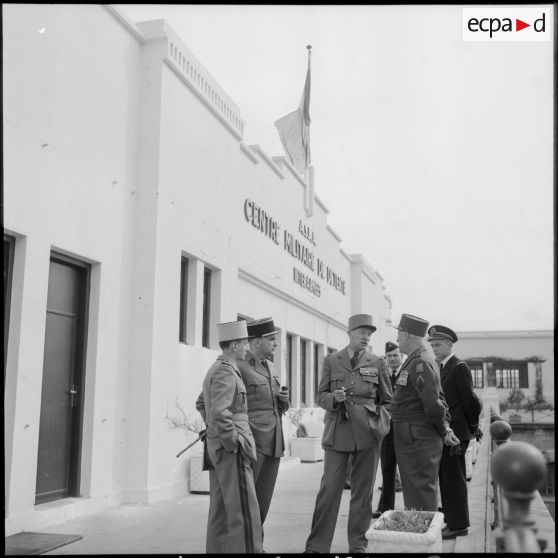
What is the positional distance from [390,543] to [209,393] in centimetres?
163

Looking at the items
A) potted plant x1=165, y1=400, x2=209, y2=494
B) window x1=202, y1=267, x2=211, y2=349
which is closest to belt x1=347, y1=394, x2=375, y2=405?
potted plant x1=165, y1=400, x2=209, y2=494

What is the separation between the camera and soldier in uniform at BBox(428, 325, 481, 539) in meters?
5.65

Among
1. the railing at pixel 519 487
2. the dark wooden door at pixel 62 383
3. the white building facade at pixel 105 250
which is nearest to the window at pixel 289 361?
the white building facade at pixel 105 250

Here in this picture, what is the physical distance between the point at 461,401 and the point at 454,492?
81cm

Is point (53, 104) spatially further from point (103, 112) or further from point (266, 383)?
point (266, 383)

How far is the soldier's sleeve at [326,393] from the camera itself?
17.3 feet

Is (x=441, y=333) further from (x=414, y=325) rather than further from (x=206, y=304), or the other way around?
(x=206, y=304)

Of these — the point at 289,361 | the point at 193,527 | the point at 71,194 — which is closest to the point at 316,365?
the point at 289,361

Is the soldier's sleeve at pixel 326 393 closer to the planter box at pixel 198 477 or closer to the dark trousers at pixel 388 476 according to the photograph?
the dark trousers at pixel 388 476

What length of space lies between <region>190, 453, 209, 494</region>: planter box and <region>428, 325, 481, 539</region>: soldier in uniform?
143 inches

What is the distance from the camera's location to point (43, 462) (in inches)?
253

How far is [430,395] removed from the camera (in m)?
5.29

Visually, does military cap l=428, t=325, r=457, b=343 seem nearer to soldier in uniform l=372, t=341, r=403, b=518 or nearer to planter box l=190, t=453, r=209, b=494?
soldier in uniform l=372, t=341, r=403, b=518

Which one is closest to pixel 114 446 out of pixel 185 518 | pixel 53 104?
pixel 185 518
